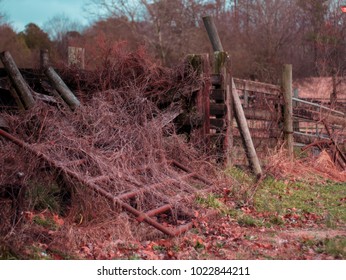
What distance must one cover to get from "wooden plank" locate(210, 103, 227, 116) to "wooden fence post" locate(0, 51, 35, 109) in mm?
3448

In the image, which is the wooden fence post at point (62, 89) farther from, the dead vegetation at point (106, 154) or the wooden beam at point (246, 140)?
the wooden beam at point (246, 140)

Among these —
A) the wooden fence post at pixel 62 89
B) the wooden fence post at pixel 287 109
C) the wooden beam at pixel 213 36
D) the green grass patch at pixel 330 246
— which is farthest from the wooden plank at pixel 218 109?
the green grass patch at pixel 330 246

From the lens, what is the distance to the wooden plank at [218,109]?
997 cm

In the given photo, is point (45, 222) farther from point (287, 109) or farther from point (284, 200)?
point (287, 109)

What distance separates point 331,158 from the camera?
12.3m

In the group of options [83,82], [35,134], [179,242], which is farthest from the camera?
[83,82]

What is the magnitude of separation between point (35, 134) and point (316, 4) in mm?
22271

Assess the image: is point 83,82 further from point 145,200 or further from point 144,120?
point 145,200

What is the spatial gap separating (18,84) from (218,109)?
3.70 m

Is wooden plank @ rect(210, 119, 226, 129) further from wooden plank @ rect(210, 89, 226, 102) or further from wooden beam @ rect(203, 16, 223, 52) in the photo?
wooden beam @ rect(203, 16, 223, 52)

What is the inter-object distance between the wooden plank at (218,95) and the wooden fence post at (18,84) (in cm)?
347

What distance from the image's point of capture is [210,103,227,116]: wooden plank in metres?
9.97

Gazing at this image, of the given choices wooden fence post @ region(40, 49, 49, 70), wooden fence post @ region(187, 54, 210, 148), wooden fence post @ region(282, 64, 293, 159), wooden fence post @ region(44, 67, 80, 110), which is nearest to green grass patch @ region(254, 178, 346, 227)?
wooden fence post @ region(187, 54, 210, 148)

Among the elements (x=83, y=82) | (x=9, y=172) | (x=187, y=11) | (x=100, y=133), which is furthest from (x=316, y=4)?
(x=9, y=172)
